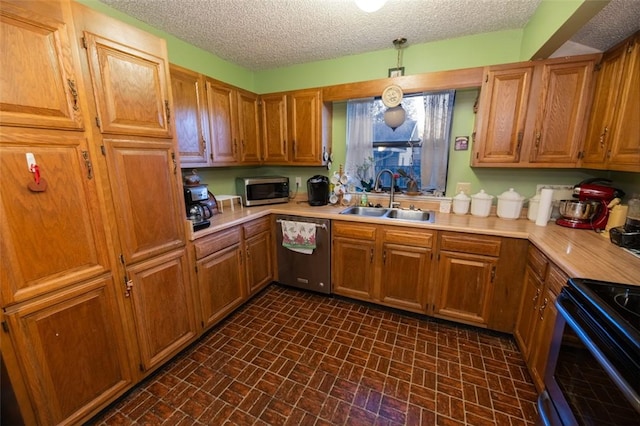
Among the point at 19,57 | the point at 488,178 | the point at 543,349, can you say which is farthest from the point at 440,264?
the point at 19,57

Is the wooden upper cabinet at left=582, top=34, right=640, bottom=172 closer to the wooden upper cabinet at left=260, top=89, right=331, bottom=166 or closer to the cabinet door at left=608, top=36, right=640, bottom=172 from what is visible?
the cabinet door at left=608, top=36, right=640, bottom=172

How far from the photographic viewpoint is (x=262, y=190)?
2895mm

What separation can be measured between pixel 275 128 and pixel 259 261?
1.52m

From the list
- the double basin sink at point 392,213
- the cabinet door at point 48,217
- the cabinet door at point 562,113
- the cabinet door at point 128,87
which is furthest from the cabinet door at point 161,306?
the cabinet door at point 562,113

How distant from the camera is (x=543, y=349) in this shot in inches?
58.6

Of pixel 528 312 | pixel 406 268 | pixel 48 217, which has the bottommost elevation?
pixel 528 312

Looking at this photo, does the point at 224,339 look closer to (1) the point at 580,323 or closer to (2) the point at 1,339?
(2) the point at 1,339

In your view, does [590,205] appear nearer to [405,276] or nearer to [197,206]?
[405,276]

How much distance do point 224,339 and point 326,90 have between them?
256 centimetres

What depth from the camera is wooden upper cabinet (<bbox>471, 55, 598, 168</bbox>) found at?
187 cm

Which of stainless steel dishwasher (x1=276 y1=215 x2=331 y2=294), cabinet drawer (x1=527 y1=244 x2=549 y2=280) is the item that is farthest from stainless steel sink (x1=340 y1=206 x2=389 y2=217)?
cabinet drawer (x1=527 y1=244 x2=549 y2=280)

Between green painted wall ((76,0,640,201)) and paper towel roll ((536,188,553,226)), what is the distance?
0.39 meters

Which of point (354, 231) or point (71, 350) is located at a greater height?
point (354, 231)

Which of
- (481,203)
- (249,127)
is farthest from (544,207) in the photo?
(249,127)
